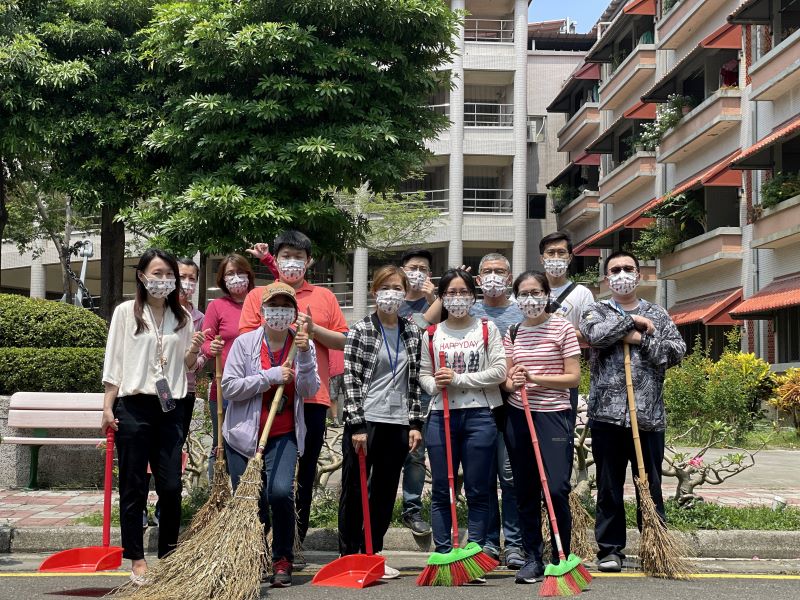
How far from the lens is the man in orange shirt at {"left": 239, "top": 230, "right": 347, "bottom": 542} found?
21.6 ft

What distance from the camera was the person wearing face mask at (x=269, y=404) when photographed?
6184 millimetres

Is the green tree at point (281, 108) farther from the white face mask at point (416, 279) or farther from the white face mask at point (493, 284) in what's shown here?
the white face mask at point (493, 284)

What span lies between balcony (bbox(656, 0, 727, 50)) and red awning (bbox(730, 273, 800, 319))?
8.30m

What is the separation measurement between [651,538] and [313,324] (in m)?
2.47

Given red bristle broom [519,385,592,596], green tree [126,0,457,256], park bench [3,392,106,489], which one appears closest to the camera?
red bristle broom [519,385,592,596]

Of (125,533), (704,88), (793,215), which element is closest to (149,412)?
(125,533)

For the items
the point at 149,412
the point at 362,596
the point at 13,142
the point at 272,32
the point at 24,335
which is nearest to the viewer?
the point at 362,596

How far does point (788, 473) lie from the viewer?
12.9 metres

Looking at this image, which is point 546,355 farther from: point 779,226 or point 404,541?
point 779,226

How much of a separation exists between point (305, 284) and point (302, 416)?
1.00 meters

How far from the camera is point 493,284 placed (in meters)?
6.93

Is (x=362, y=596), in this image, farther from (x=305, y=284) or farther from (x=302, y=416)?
(x=305, y=284)

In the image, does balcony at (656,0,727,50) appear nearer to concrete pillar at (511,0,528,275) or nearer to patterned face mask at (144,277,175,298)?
concrete pillar at (511,0,528,275)

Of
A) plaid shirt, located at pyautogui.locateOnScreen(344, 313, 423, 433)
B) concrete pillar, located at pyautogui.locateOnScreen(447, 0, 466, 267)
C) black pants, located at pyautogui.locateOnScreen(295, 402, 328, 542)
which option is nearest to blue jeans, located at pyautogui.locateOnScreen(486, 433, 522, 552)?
plaid shirt, located at pyautogui.locateOnScreen(344, 313, 423, 433)
